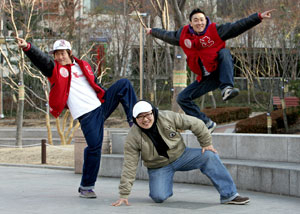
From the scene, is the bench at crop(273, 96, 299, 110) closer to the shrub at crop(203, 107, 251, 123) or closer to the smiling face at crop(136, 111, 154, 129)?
the shrub at crop(203, 107, 251, 123)

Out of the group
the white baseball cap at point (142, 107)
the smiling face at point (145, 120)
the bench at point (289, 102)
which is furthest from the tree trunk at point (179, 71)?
the bench at point (289, 102)

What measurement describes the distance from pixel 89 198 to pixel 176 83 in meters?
6.62

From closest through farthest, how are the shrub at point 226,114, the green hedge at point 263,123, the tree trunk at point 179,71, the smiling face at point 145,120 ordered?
1. the smiling face at point 145,120
2. the tree trunk at point 179,71
3. the green hedge at point 263,123
4. the shrub at point 226,114

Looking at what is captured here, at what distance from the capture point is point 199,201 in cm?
730

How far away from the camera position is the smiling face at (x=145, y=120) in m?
6.64

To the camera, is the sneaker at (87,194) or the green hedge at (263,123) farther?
the green hedge at (263,123)


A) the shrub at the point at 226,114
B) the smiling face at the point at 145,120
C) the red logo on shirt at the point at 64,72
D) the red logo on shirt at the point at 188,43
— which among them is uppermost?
the red logo on shirt at the point at 188,43

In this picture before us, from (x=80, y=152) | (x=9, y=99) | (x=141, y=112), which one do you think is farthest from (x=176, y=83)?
(x=9, y=99)

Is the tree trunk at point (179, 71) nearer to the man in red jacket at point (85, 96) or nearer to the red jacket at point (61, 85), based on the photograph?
the man in red jacket at point (85, 96)

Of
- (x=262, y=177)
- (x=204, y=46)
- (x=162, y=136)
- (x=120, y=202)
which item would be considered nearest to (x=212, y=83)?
(x=204, y=46)

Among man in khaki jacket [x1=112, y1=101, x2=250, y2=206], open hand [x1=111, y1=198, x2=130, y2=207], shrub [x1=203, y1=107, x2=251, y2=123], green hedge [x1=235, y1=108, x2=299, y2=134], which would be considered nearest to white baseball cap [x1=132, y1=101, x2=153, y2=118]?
man in khaki jacket [x1=112, y1=101, x2=250, y2=206]

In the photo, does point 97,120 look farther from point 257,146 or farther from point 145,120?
point 257,146

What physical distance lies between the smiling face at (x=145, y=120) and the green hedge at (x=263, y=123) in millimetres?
11053

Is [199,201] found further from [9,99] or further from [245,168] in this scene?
[9,99]
